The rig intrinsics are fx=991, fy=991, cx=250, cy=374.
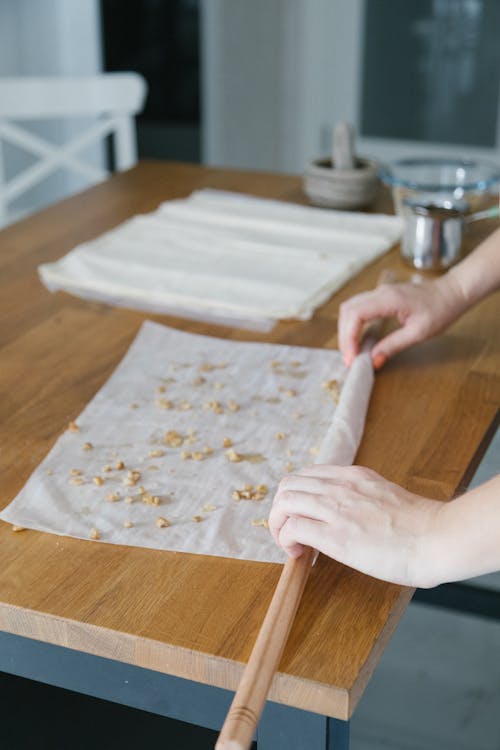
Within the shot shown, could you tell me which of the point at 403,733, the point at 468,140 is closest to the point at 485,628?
the point at 403,733

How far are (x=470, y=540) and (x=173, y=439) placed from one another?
14.6 inches

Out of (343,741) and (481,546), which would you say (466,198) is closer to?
(481,546)

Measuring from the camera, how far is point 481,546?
30.9 inches

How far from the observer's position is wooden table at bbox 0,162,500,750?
745mm

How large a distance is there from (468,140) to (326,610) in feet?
11.7

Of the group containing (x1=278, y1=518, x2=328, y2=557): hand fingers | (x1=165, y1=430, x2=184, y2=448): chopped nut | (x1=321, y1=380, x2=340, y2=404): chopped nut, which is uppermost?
(x1=278, y1=518, x2=328, y2=557): hand fingers

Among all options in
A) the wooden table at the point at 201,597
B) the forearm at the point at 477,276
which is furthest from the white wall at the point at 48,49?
the wooden table at the point at 201,597

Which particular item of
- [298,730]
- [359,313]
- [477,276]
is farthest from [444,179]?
[298,730]

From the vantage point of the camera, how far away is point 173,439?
105 cm

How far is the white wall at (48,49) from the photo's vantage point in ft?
11.5

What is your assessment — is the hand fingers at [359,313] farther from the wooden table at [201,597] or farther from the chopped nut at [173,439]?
the chopped nut at [173,439]

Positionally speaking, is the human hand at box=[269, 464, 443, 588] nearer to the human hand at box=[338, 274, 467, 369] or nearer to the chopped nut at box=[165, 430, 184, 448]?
the chopped nut at box=[165, 430, 184, 448]

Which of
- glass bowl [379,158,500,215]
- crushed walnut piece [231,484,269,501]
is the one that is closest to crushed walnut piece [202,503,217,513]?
crushed walnut piece [231,484,269,501]

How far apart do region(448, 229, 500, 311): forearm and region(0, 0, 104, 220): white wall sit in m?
2.36
